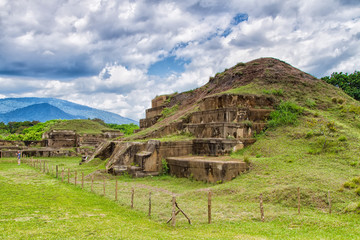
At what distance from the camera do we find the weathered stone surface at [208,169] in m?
12.2

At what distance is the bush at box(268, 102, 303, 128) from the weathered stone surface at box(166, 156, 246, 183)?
5.77 meters

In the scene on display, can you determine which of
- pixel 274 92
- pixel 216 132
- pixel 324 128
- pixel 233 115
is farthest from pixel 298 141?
pixel 274 92

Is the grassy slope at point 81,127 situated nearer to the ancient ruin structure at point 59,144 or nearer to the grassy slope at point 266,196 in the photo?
the ancient ruin structure at point 59,144

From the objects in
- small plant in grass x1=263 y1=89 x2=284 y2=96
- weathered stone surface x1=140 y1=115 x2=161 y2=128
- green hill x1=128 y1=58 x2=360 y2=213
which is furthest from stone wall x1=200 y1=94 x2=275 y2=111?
weathered stone surface x1=140 y1=115 x2=161 y2=128

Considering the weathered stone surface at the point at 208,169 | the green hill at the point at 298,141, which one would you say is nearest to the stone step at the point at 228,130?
the green hill at the point at 298,141

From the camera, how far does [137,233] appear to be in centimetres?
652

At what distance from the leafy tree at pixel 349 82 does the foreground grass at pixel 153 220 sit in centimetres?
2179

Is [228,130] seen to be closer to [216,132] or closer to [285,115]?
[216,132]

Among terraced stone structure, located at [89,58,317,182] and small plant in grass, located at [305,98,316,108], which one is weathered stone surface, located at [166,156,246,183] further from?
small plant in grass, located at [305,98,316,108]

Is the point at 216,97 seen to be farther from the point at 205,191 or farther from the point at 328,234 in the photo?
the point at 328,234

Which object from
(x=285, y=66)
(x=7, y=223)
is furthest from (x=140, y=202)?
(x=285, y=66)

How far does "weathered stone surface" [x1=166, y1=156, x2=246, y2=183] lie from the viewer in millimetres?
12156

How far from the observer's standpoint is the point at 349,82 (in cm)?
2853

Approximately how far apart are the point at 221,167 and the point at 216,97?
298 inches
